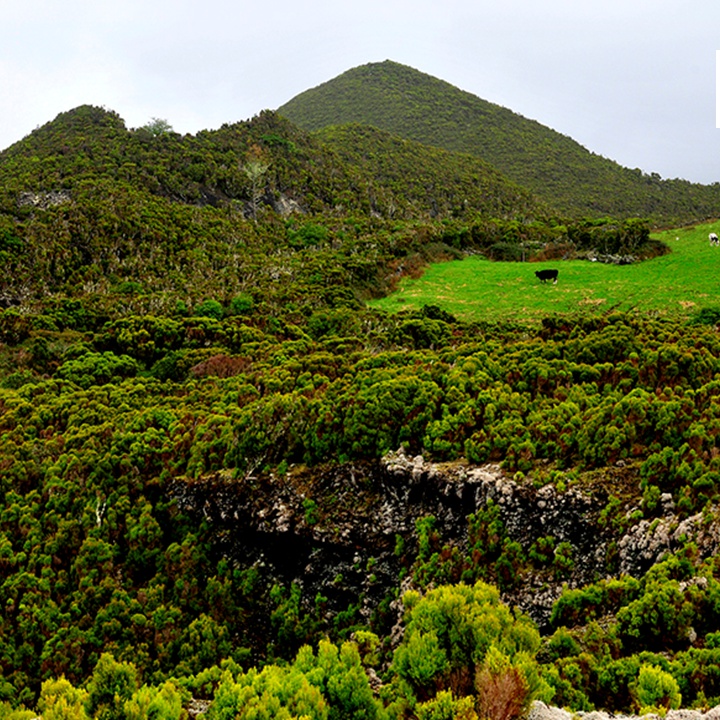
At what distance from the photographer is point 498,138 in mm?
118312

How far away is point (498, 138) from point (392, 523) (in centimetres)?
12436

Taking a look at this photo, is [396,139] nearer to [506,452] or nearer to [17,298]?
[17,298]

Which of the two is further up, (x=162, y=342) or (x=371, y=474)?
(x=162, y=342)

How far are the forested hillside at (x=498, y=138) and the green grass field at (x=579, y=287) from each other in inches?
1466

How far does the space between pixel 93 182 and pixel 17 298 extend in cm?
2108

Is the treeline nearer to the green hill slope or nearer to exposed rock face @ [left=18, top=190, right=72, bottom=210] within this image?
the green hill slope

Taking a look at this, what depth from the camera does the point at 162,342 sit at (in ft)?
79.2

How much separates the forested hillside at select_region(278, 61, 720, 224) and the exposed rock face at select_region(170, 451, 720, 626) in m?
67.8

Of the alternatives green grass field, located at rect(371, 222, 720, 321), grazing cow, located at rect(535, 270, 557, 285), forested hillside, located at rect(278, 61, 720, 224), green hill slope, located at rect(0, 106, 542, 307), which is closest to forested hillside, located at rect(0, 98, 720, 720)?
green grass field, located at rect(371, 222, 720, 321)

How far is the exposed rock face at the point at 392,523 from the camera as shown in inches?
281

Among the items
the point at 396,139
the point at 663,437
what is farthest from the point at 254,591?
the point at 396,139

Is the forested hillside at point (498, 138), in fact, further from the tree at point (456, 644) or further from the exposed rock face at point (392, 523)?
the tree at point (456, 644)

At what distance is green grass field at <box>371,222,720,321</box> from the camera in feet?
86.4

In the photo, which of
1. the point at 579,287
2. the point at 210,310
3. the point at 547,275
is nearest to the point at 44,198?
the point at 210,310
